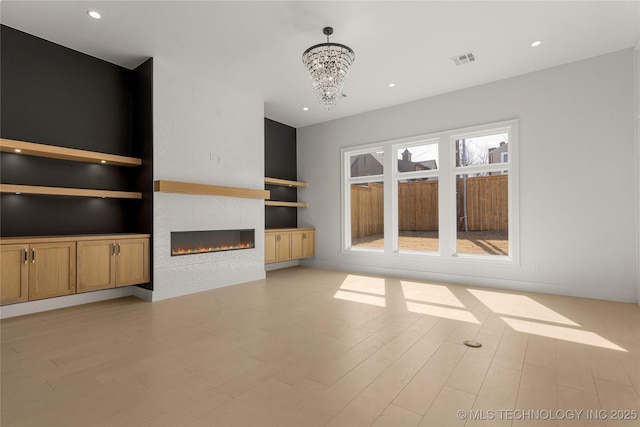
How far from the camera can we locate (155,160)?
4535 millimetres

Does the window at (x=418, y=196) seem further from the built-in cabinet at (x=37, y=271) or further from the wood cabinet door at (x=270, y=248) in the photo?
the built-in cabinet at (x=37, y=271)

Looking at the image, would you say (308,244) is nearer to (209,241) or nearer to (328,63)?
(209,241)

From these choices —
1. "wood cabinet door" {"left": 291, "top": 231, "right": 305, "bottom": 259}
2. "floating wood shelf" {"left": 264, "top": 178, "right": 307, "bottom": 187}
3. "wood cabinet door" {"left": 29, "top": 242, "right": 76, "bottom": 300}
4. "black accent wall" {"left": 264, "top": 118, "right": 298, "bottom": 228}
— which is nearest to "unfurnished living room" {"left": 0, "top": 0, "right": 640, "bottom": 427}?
"wood cabinet door" {"left": 29, "top": 242, "right": 76, "bottom": 300}

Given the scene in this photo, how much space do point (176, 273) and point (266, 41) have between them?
351 centimetres

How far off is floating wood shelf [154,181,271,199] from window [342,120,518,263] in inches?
89.0

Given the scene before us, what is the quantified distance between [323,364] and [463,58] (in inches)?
174

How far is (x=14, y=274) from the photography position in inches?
136

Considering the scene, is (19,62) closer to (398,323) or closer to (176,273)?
(176,273)

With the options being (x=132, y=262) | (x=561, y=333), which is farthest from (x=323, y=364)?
(x=132, y=262)

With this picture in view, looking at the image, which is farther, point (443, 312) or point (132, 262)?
point (132, 262)

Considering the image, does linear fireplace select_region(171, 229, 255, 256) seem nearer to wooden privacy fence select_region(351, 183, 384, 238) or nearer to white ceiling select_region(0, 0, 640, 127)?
wooden privacy fence select_region(351, 183, 384, 238)

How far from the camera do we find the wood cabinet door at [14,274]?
3389 millimetres

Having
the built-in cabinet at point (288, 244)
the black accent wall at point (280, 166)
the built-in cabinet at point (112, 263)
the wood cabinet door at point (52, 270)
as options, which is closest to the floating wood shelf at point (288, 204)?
the black accent wall at point (280, 166)

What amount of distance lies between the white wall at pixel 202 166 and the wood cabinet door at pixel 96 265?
53 cm
